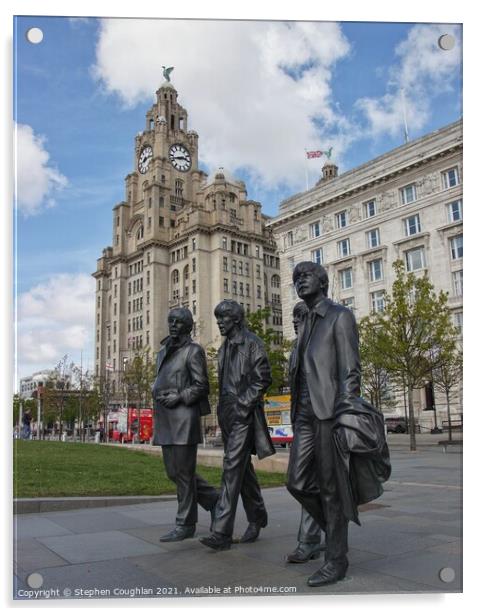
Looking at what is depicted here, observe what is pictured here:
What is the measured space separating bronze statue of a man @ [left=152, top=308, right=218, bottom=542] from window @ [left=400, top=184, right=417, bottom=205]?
40.1 m

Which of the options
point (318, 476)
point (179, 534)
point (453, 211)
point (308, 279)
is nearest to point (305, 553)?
point (318, 476)

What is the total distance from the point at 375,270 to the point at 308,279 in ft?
141

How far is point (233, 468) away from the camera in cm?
566

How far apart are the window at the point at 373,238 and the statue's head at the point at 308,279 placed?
140 ft

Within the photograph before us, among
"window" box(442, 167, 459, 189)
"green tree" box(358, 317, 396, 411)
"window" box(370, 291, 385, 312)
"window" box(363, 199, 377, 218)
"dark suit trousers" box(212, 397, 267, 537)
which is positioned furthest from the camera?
"window" box(363, 199, 377, 218)

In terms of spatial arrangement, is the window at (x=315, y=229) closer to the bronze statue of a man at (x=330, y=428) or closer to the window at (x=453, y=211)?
the window at (x=453, y=211)

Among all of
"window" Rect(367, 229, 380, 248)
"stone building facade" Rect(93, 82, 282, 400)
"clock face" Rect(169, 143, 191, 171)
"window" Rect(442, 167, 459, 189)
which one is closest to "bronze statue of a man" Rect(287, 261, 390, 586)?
"window" Rect(442, 167, 459, 189)

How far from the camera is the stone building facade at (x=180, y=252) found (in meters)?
74.9

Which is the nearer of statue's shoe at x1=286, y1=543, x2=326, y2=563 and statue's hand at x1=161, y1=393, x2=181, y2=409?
statue's shoe at x1=286, y1=543, x2=326, y2=563

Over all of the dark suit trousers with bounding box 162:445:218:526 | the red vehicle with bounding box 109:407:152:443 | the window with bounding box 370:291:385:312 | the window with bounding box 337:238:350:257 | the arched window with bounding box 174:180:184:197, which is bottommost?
the red vehicle with bounding box 109:407:152:443

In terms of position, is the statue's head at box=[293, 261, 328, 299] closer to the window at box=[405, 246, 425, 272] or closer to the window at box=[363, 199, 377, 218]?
the window at box=[405, 246, 425, 272]

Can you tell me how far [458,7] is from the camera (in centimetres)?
514

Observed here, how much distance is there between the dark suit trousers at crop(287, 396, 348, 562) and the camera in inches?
175

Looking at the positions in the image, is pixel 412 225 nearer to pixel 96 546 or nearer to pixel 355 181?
pixel 355 181
